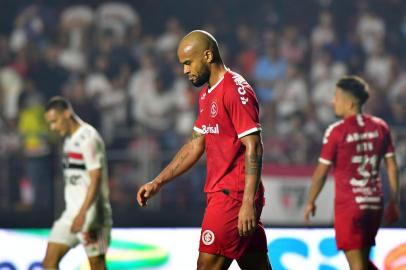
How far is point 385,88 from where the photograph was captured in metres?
15.6

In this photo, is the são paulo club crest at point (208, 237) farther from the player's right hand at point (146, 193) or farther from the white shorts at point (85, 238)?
the white shorts at point (85, 238)

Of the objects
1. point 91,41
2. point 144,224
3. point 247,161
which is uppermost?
point 91,41

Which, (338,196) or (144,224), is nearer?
(338,196)

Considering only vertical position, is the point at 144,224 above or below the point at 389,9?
below

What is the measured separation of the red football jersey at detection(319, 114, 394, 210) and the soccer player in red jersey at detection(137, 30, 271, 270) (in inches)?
77.9

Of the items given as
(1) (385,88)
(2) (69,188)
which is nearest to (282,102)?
(1) (385,88)

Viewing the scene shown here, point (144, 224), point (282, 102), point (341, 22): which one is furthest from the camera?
point (341, 22)

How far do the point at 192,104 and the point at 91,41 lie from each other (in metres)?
2.54

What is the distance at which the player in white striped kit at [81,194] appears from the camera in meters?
9.02

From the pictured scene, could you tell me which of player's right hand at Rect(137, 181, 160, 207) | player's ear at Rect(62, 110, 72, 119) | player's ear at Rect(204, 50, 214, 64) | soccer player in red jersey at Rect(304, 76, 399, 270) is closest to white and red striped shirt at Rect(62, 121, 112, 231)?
player's ear at Rect(62, 110, 72, 119)

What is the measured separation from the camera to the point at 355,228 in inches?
316

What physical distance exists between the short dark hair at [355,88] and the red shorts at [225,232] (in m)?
2.34

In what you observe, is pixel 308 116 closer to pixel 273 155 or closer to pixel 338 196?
pixel 273 155

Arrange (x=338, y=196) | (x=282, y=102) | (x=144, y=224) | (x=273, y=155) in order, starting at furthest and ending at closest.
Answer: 1. (x=282, y=102)
2. (x=273, y=155)
3. (x=144, y=224)
4. (x=338, y=196)
